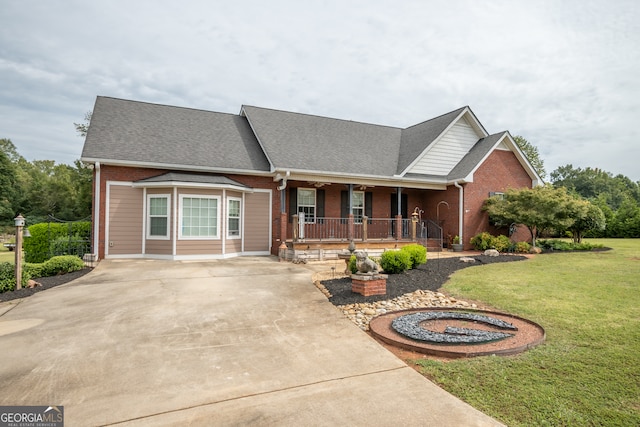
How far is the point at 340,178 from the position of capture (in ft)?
49.8

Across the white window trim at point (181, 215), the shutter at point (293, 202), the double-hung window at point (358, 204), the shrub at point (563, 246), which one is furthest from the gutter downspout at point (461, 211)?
the white window trim at point (181, 215)

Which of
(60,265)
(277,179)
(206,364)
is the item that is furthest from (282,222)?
(206,364)

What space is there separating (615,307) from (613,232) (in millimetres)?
27468

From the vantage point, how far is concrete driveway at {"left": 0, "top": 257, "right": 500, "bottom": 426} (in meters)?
3.17

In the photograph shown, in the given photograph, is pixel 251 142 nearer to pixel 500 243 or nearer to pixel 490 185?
pixel 490 185

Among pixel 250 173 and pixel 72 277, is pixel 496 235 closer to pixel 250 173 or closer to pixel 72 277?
pixel 250 173

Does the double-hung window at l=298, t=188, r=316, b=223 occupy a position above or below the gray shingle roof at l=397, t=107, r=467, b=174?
below

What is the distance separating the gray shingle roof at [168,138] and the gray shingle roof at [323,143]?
2.76ft

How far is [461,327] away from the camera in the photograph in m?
5.50

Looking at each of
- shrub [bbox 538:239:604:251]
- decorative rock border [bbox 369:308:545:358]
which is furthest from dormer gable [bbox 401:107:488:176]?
decorative rock border [bbox 369:308:545:358]

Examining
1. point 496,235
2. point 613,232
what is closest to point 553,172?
point 613,232

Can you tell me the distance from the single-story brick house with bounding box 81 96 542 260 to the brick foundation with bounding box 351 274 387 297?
19.8 ft
